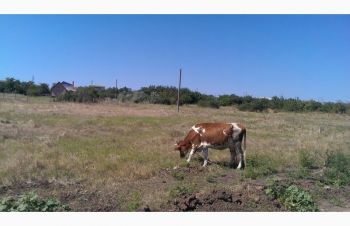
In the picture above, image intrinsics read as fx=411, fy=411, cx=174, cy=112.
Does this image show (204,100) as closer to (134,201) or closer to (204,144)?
(204,144)

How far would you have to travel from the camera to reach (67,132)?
59.9 feet

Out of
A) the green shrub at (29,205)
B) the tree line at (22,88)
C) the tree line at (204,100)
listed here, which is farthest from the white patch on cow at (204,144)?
the tree line at (22,88)

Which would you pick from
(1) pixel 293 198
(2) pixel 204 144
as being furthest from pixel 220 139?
(1) pixel 293 198

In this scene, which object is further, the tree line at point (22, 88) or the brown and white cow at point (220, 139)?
the tree line at point (22, 88)

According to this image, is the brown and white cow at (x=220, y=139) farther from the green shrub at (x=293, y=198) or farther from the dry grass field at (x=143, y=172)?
the green shrub at (x=293, y=198)

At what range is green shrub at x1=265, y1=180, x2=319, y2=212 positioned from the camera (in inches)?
279

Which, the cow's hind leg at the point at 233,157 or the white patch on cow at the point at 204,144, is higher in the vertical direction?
the white patch on cow at the point at 204,144

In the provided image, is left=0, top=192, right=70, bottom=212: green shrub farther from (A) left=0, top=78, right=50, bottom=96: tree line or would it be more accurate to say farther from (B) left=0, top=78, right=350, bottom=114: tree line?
(A) left=0, top=78, right=50, bottom=96: tree line

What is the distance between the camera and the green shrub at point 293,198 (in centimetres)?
708

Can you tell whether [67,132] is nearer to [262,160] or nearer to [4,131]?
[4,131]

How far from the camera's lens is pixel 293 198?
7328mm

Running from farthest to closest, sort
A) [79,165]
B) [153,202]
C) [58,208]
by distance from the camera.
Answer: [79,165] < [153,202] < [58,208]

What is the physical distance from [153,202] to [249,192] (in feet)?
6.22

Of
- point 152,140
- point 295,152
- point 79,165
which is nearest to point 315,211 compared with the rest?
point 79,165
